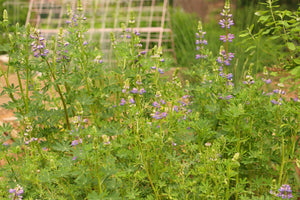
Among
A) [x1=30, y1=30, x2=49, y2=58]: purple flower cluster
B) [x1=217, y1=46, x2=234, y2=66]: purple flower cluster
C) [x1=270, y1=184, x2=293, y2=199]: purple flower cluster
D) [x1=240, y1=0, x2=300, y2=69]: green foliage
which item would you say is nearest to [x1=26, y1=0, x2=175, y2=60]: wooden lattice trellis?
[x1=240, y1=0, x2=300, y2=69]: green foliage

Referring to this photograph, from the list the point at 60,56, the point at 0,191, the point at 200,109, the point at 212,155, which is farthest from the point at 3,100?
the point at 212,155

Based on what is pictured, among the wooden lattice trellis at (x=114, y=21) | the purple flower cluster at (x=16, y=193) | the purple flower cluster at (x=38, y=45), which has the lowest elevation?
the purple flower cluster at (x=16, y=193)

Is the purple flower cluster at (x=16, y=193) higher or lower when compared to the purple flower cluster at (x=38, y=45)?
lower

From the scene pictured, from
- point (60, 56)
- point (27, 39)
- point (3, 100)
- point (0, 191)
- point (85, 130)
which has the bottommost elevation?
point (0, 191)

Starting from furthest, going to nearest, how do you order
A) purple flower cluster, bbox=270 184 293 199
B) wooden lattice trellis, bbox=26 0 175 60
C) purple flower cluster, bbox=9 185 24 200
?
wooden lattice trellis, bbox=26 0 175 60 → purple flower cluster, bbox=270 184 293 199 → purple flower cluster, bbox=9 185 24 200

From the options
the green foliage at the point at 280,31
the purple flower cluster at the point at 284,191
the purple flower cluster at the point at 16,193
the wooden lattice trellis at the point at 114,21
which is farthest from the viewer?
the wooden lattice trellis at the point at 114,21

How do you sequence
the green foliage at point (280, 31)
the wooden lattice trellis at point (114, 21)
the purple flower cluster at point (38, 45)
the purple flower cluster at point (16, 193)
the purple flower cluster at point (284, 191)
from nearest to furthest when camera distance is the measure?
the purple flower cluster at point (16, 193) < the purple flower cluster at point (284, 191) < the purple flower cluster at point (38, 45) < the green foliage at point (280, 31) < the wooden lattice trellis at point (114, 21)

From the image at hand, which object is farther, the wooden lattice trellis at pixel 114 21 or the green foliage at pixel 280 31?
the wooden lattice trellis at pixel 114 21

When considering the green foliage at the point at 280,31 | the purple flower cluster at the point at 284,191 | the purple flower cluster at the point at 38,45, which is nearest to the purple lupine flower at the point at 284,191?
the purple flower cluster at the point at 284,191

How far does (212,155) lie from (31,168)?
94 centimetres

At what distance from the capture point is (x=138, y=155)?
2027mm

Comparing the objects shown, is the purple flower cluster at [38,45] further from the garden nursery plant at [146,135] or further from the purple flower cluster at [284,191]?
the purple flower cluster at [284,191]

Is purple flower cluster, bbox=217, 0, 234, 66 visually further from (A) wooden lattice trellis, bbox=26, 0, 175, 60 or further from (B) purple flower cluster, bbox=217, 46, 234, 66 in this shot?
(A) wooden lattice trellis, bbox=26, 0, 175, 60

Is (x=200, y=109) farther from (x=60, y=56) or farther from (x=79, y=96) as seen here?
(x=60, y=56)
